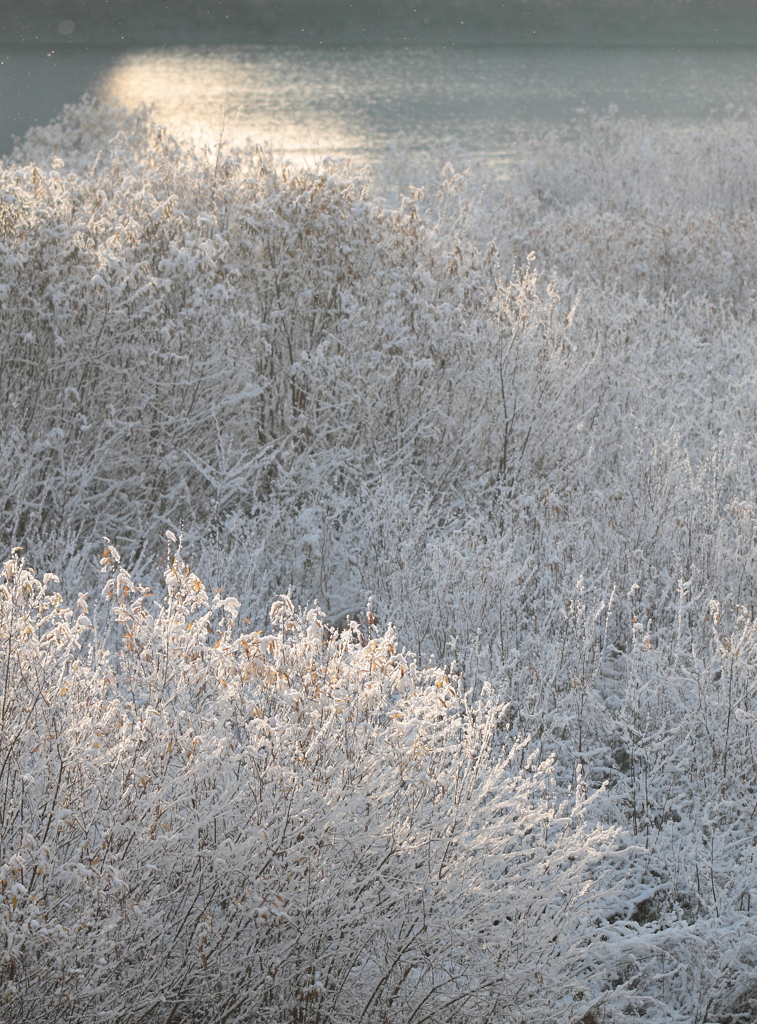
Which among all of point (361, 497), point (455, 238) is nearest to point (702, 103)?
point (455, 238)

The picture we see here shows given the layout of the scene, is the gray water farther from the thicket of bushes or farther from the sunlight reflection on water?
the thicket of bushes

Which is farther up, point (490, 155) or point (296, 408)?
point (490, 155)

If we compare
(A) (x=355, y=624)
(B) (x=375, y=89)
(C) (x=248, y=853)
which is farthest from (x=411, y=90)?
(C) (x=248, y=853)

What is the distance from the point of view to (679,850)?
345 cm

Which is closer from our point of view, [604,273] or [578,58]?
Answer: [604,273]

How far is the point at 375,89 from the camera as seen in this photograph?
36.0m

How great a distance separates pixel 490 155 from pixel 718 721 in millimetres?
19681

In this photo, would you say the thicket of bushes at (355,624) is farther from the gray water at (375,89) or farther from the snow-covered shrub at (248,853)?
the gray water at (375,89)

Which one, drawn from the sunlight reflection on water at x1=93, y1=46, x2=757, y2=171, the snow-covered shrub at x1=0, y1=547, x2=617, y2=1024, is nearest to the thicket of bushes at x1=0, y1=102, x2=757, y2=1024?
the snow-covered shrub at x1=0, y1=547, x2=617, y2=1024

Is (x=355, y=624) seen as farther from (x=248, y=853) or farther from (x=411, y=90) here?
(x=411, y=90)

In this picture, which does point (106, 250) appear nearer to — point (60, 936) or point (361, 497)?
point (361, 497)

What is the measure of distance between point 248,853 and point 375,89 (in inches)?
1515

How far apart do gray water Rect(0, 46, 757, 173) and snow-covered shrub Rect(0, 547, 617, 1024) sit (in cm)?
605

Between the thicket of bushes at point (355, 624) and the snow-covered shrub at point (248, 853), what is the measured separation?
0.01 meters
